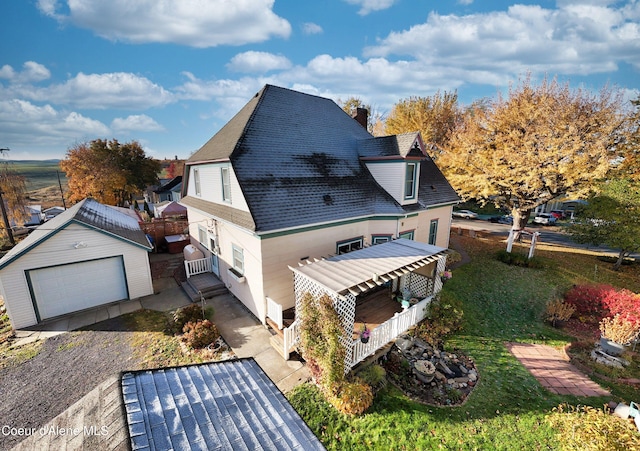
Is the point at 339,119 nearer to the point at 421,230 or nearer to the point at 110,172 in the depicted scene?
the point at 421,230

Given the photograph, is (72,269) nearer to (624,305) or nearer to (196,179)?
(196,179)

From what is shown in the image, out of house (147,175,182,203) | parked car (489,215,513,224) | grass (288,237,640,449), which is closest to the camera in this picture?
grass (288,237,640,449)

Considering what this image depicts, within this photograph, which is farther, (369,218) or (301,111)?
(301,111)

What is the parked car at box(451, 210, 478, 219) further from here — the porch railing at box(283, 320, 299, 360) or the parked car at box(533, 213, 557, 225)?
the porch railing at box(283, 320, 299, 360)

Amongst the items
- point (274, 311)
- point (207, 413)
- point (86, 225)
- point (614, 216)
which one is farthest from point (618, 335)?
point (86, 225)

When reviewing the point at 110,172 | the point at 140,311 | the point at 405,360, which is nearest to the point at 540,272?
the point at 405,360

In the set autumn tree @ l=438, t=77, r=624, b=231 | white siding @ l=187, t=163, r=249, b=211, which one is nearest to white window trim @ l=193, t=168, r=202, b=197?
white siding @ l=187, t=163, r=249, b=211

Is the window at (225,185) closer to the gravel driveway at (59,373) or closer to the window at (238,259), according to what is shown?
the window at (238,259)
